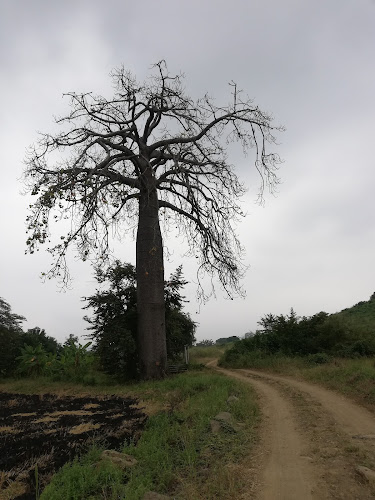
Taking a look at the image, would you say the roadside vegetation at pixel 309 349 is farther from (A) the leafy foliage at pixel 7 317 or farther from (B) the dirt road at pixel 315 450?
(A) the leafy foliage at pixel 7 317

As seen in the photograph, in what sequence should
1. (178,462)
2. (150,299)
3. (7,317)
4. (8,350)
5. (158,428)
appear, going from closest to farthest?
(178,462), (158,428), (150,299), (8,350), (7,317)

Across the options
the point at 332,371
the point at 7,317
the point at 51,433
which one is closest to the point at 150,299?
the point at 332,371

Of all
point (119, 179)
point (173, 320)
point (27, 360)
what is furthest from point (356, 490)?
point (27, 360)

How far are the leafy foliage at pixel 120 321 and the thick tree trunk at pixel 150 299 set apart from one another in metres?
0.52

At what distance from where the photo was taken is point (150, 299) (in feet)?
36.0

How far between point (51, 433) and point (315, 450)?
3.57m

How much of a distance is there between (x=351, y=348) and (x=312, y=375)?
379 centimetres

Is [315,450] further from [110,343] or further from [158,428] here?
[110,343]

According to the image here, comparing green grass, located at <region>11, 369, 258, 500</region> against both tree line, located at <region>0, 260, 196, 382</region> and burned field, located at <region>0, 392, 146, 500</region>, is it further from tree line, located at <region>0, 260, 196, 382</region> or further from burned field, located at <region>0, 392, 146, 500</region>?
tree line, located at <region>0, 260, 196, 382</region>

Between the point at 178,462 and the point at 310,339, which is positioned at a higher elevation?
the point at 310,339

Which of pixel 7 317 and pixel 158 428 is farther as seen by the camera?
pixel 7 317

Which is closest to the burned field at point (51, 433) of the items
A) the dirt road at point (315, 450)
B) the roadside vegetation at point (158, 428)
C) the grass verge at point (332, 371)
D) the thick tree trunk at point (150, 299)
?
the roadside vegetation at point (158, 428)

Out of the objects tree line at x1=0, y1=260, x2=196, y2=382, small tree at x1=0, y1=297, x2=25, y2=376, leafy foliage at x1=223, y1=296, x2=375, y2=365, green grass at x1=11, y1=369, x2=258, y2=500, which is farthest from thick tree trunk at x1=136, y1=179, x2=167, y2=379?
small tree at x1=0, y1=297, x2=25, y2=376

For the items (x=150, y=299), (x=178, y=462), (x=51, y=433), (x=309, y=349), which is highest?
(x=150, y=299)
